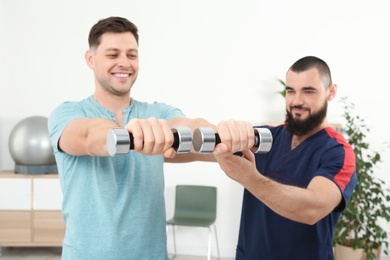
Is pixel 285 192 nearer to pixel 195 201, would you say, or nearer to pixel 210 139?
pixel 210 139

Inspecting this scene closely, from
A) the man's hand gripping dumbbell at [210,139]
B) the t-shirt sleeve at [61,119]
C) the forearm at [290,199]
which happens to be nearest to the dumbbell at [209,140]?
the man's hand gripping dumbbell at [210,139]

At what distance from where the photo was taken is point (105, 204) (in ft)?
5.13

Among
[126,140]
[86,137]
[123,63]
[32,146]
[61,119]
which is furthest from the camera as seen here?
[32,146]

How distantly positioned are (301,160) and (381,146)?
285cm

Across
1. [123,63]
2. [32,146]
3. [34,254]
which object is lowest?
[34,254]

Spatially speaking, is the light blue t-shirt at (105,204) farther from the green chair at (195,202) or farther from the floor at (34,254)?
the floor at (34,254)

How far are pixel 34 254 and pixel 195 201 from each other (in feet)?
5.40

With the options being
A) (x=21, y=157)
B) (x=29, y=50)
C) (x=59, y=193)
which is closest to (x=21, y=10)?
(x=29, y=50)

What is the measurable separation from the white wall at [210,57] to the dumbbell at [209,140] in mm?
3473

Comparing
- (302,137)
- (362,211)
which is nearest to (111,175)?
(302,137)

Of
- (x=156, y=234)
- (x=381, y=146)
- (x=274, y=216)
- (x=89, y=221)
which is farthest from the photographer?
(x=381, y=146)

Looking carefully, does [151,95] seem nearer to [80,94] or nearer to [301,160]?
[80,94]

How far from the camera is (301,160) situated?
5.98 ft

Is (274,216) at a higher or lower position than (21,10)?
lower
